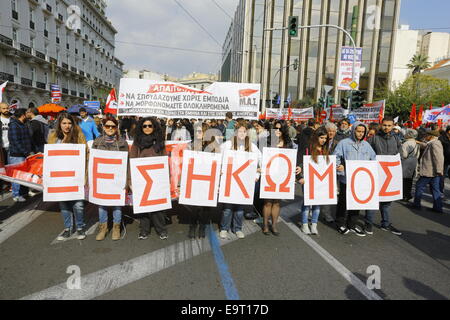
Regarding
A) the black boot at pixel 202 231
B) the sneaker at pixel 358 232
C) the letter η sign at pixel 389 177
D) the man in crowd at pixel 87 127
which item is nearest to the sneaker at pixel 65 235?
the black boot at pixel 202 231

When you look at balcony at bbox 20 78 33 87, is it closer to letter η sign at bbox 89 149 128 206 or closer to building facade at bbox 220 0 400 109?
building facade at bbox 220 0 400 109

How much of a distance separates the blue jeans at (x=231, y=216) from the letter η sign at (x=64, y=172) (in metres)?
2.14

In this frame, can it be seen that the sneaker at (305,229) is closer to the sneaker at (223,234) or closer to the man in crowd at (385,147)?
the man in crowd at (385,147)

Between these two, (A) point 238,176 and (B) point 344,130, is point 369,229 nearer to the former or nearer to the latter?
(A) point 238,176

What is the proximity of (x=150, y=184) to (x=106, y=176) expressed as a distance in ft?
2.08

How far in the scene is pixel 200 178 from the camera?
14.2 feet

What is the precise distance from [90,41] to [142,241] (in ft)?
214

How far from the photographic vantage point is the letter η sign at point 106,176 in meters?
4.09

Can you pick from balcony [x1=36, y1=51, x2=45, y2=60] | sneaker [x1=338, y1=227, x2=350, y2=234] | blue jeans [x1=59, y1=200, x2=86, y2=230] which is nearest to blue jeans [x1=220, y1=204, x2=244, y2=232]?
sneaker [x1=338, y1=227, x2=350, y2=234]

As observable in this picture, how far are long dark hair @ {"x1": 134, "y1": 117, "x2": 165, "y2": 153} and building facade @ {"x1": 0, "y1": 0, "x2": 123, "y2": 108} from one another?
26.1 metres

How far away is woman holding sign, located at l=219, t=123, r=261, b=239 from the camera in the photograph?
14.6 ft

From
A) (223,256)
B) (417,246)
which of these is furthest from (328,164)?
(223,256)
